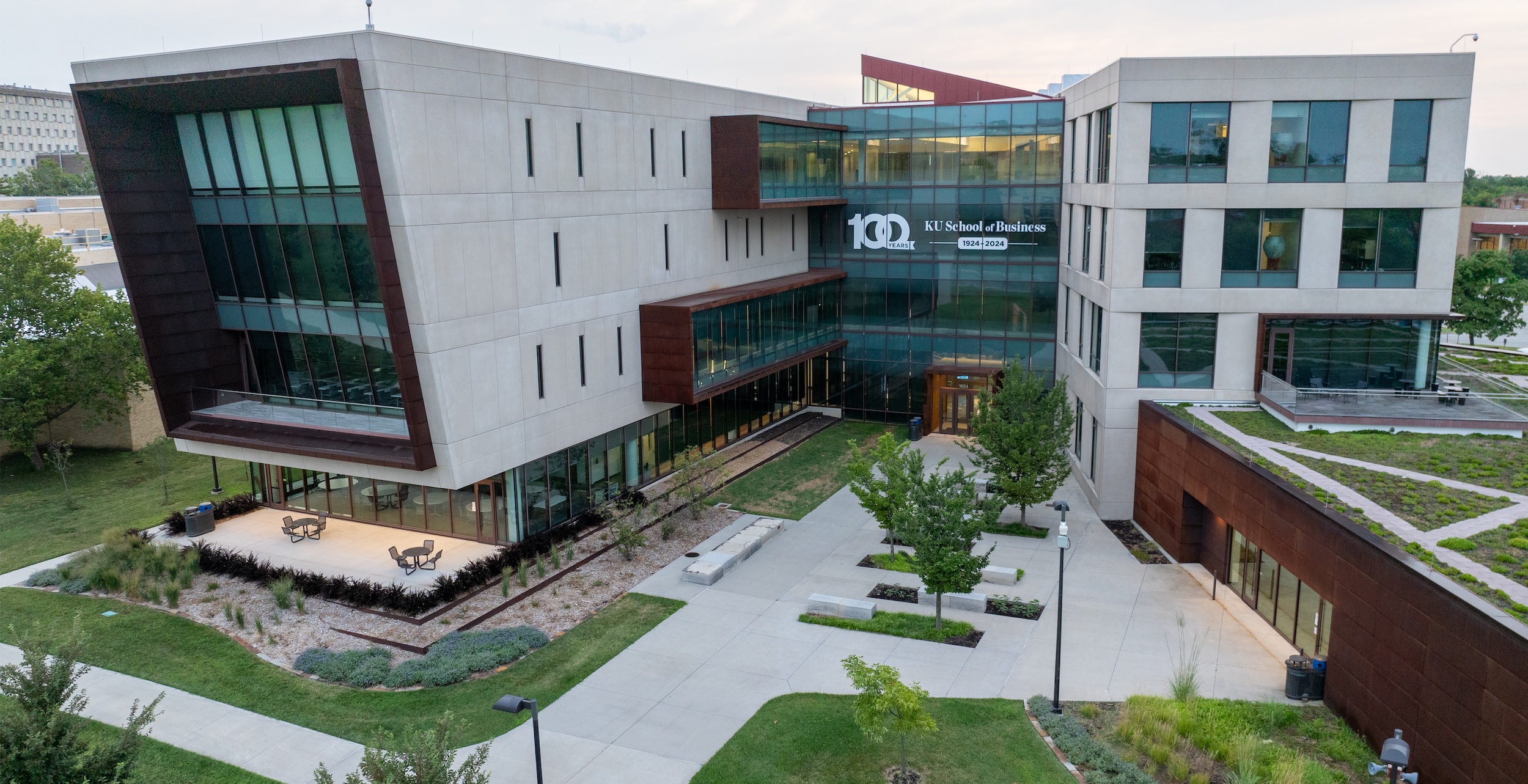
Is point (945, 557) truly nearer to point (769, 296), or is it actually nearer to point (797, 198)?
point (769, 296)

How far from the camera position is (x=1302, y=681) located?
18656 mm

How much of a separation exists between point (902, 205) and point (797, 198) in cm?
567

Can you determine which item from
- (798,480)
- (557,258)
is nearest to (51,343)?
(557,258)

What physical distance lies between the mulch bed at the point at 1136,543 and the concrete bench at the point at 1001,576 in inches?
157

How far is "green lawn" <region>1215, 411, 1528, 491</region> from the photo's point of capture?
2105 cm

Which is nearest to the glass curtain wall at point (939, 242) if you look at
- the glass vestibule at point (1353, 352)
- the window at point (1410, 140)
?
the glass vestibule at point (1353, 352)

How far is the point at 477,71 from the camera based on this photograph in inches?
976

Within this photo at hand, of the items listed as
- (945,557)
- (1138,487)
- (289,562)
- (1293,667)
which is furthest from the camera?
(1138,487)

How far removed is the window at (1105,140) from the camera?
98.0 feet

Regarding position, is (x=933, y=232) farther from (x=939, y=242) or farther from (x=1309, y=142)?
(x=1309, y=142)

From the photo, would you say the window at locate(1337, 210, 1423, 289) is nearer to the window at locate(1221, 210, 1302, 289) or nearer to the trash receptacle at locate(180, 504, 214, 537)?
the window at locate(1221, 210, 1302, 289)

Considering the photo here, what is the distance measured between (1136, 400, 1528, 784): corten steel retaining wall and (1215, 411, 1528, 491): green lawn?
92.4 inches

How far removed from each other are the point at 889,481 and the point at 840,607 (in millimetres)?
4535

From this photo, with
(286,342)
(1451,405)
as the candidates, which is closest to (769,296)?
(286,342)
